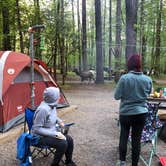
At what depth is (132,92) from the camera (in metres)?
3.83

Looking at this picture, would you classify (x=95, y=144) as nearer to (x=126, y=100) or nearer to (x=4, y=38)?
(x=126, y=100)

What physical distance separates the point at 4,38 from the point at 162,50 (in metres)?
14.7

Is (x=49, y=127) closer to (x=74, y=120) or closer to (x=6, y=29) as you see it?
(x=74, y=120)

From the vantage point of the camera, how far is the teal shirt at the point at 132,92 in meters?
3.82

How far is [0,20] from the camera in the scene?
15.1 m

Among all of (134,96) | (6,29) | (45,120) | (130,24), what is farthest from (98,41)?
(45,120)

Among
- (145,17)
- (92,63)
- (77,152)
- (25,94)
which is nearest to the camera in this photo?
(77,152)

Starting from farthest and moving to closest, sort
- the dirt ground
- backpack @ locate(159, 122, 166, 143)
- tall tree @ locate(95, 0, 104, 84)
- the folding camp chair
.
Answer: tall tree @ locate(95, 0, 104, 84)
backpack @ locate(159, 122, 166, 143)
the dirt ground
the folding camp chair

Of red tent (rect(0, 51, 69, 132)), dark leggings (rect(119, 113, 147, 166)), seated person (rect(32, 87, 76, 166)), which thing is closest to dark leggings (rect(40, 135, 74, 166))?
seated person (rect(32, 87, 76, 166))

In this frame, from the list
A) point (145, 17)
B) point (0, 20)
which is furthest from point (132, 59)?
point (145, 17)

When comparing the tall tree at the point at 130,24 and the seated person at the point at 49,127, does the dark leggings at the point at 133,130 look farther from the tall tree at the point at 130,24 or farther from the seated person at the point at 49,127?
the tall tree at the point at 130,24

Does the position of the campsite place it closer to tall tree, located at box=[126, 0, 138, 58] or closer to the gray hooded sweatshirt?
the gray hooded sweatshirt

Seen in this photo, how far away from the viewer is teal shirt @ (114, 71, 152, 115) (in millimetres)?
3816

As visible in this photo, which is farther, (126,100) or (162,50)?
(162,50)
